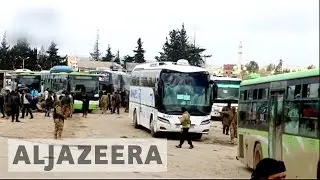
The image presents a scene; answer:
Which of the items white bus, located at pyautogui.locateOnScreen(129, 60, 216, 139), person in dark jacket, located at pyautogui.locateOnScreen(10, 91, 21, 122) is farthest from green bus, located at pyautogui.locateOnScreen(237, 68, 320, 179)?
person in dark jacket, located at pyautogui.locateOnScreen(10, 91, 21, 122)

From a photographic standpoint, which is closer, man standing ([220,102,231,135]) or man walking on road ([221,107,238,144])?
man walking on road ([221,107,238,144])

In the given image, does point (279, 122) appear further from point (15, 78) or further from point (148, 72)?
point (15, 78)

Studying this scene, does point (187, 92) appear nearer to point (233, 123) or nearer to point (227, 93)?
point (233, 123)

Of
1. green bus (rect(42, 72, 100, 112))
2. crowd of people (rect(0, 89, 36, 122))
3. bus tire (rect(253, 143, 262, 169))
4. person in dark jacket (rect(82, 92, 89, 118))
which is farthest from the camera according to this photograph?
green bus (rect(42, 72, 100, 112))

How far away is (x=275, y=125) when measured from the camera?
44.5ft

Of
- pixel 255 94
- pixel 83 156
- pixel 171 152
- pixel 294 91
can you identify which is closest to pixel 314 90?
pixel 294 91

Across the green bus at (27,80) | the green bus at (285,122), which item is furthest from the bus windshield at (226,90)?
the green bus at (285,122)

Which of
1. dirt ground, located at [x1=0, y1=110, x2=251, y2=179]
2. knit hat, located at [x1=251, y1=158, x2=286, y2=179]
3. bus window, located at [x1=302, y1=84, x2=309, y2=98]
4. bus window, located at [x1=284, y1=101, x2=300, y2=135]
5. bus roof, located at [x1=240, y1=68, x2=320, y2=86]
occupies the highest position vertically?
bus roof, located at [x1=240, y1=68, x2=320, y2=86]

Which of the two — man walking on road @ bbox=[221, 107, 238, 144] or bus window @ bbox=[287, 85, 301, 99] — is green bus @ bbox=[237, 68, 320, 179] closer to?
bus window @ bbox=[287, 85, 301, 99]

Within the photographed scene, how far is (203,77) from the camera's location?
26.5 meters

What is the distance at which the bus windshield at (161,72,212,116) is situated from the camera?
25953mm

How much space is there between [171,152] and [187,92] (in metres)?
5.73

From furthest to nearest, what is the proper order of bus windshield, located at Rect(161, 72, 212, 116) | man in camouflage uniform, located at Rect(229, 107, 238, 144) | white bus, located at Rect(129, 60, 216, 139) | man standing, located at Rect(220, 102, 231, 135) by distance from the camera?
1. man standing, located at Rect(220, 102, 231, 135)
2. bus windshield, located at Rect(161, 72, 212, 116)
3. white bus, located at Rect(129, 60, 216, 139)
4. man in camouflage uniform, located at Rect(229, 107, 238, 144)

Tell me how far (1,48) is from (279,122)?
110338mm
